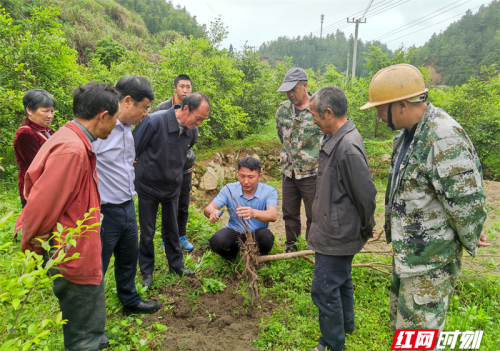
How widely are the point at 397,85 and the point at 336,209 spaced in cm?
96

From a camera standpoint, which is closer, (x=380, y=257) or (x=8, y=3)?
(x=380, y=257)

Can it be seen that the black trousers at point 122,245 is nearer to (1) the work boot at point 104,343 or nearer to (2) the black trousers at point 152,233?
(1) the work boot at point 104,343

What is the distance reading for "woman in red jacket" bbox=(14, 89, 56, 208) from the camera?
351 cm

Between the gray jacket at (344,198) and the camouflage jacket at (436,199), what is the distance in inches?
8.9

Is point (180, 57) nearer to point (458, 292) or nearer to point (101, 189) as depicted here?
point (101, 189)

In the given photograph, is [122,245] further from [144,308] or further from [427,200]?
[427,200]

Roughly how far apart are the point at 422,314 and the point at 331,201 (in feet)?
3.14

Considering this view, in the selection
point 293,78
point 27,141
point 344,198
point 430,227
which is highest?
point 293,78

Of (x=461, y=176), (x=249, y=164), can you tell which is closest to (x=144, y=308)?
(x=249, y=164)

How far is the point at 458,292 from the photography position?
3.31 metres

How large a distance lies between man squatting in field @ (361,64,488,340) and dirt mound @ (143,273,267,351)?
4.35 feet

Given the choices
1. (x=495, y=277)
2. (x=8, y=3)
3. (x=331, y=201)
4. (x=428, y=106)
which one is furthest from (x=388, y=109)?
(x=8, y=3)

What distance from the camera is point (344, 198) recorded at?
7.20ft

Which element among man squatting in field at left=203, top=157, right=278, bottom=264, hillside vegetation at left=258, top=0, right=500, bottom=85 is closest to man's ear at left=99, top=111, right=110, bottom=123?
man squatting in field at left=203, top=157, right=278, bottom=264
